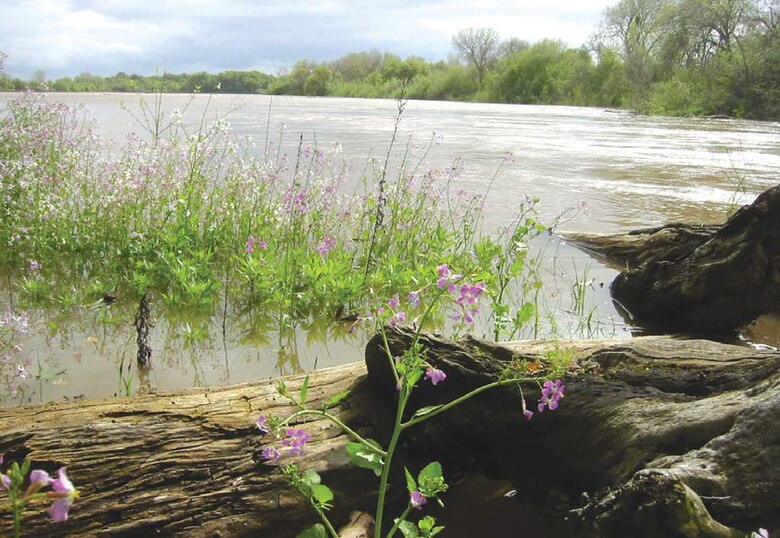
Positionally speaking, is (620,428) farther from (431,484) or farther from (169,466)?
(169,466)

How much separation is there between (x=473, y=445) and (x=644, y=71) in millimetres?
53998

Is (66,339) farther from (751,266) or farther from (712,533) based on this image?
(751,266)

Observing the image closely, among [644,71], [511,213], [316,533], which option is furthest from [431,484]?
[644,71]

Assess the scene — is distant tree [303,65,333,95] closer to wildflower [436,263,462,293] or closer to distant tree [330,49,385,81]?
distant tree [330,49,385,81]

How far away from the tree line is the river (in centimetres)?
198

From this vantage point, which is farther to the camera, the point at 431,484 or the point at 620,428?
the point at 620,428

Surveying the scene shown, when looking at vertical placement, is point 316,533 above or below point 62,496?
below

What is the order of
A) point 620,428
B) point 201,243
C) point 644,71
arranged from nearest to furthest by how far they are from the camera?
point 620,428 → point 201,243 → point 644,71

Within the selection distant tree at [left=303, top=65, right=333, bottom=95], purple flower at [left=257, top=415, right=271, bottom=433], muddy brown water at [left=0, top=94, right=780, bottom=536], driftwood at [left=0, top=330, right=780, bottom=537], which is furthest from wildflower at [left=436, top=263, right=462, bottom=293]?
distant tree at [left=303, top=65, right=333, bottom=95]

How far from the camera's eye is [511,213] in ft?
27.7

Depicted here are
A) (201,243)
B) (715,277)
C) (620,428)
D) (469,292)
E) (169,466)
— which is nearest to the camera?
(469,292)

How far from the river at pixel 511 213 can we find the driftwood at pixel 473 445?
0.89 meters

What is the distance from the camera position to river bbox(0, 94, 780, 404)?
368 centimetres

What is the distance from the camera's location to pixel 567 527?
91.4 inches
